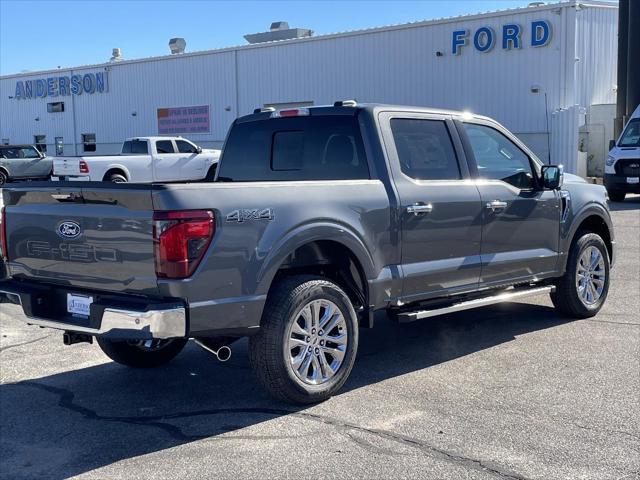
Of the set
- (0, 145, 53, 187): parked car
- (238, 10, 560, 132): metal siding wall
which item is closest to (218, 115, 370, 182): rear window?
(238, 10, 560, 132): metal siding wall

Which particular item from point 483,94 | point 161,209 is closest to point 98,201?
point 161,209

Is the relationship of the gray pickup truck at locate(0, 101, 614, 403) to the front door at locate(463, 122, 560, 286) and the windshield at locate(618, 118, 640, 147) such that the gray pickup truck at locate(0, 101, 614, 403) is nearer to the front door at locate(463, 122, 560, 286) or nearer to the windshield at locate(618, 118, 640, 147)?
the front door at locate(463, 122, 560, 286)

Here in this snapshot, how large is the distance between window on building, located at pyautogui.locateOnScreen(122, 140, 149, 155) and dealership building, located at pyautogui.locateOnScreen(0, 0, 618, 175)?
9.13 m

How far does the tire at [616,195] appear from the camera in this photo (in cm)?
1962

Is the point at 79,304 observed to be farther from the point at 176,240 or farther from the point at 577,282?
the point at 577,282

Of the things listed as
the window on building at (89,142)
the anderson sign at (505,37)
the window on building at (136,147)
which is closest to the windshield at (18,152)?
the window on building at (136,147)

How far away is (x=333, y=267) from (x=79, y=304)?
1.74 m

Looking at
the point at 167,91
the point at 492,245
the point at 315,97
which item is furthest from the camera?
the point at 167,91

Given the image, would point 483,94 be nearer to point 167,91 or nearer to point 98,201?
point 167,91

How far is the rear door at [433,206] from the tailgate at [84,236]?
6.50ft

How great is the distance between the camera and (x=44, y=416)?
4.88 meters

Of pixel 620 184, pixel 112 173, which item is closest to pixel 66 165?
pixel 112 173

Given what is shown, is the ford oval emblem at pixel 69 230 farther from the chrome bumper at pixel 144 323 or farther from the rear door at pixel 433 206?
the rear door at pixel 433 206

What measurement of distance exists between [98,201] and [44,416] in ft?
4.93
